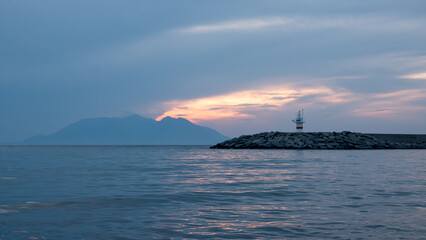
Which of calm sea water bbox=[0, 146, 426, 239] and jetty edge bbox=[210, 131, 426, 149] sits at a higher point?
jetty edge bbox=[210, 131, 426, 149]

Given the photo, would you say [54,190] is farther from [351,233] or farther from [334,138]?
[334,138]

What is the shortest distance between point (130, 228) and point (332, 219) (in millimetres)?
4326

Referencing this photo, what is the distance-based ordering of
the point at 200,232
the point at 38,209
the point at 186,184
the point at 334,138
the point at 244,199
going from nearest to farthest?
the point at 200,232 < the point at 38,209 < the point at 244,199 < the point at 186,184 < the point at 334,138

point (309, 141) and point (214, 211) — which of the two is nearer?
point (214, 211)

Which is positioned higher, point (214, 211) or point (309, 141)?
point (309, 141)

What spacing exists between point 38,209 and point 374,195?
9949mm

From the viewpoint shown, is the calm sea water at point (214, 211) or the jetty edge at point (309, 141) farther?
the jetty edge at point (309, 141)

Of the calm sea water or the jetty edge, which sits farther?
the jetty edge

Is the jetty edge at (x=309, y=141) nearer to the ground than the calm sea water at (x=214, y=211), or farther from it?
farther from it

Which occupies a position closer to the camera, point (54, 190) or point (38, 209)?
point (38, 209)

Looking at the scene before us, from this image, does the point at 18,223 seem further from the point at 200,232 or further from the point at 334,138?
the point at 334,138

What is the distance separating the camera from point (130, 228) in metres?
7.38

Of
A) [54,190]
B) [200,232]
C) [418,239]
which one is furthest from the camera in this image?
[54,190]

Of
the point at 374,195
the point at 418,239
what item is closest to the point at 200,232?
the point at 418,239
